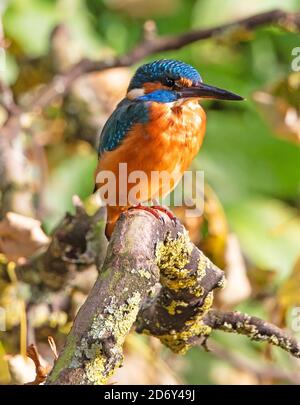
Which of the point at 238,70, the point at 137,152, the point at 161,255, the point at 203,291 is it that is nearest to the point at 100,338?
the point at 161,255

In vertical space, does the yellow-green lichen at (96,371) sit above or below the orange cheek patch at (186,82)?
below

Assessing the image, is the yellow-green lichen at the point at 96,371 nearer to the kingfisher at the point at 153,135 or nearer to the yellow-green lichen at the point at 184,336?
the yellow-green lichen at the point at 184,336

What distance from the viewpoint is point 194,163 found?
3.45 meters

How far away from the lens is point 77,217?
87.0 inches

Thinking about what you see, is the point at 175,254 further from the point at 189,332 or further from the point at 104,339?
the point at 104,339

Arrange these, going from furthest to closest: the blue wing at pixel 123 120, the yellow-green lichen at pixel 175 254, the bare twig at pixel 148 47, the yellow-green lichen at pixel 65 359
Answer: the bare twig at pixel 148 47 → the blue wing at pixel 123 120 → the yellow-green lichen at pixel 175 254 → the yellow-green lichen at pixel 65 359

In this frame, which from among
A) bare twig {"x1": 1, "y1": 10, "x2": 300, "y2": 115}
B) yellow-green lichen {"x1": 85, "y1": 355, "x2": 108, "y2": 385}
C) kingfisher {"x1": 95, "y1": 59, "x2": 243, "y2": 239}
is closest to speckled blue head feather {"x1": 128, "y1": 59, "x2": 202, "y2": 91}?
kingfisher {"x1": 95, "y1": 59, "x2": 243, "y2": 239}

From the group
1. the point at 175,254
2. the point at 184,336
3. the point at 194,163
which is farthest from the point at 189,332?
the point at 194,163

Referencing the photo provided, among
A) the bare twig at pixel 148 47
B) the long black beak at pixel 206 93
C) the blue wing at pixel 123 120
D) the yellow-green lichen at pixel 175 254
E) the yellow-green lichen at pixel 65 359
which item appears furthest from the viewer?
the bare twig at pixel 148 47

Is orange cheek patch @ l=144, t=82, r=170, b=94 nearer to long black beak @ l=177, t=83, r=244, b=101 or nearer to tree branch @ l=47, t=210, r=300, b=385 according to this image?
Result: long black beak @ l=177, t=83, r=244, b=101

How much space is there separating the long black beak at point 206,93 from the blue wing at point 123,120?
96 mm

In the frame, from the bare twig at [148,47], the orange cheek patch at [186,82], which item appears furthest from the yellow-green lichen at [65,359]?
the bare twig at [148,47]

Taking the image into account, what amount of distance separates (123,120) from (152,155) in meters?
0.11

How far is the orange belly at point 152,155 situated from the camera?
7.10 feet
